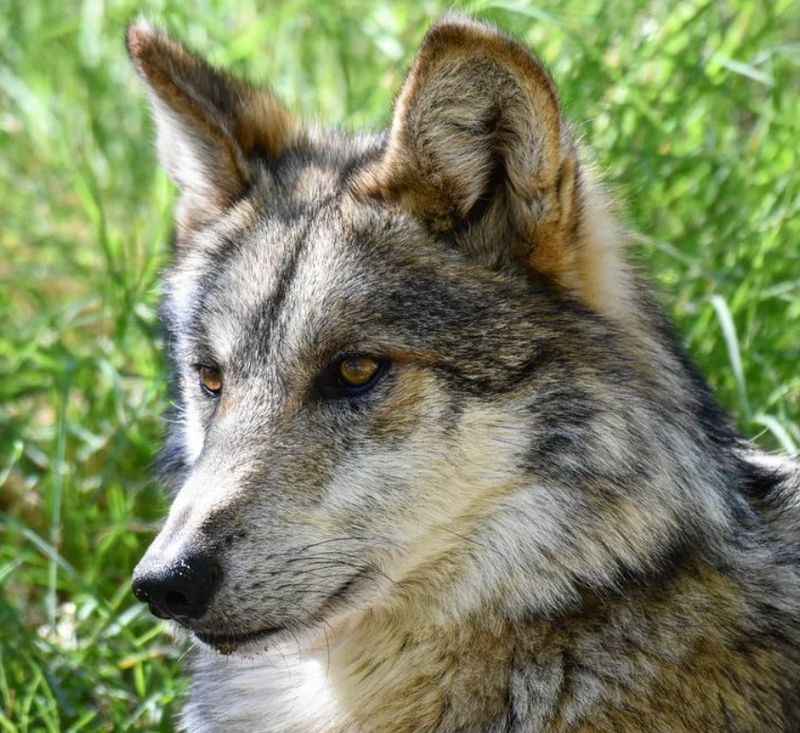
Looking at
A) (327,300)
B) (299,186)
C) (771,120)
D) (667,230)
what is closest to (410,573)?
(327,300)

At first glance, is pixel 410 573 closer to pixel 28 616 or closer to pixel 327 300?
pixel 327 300

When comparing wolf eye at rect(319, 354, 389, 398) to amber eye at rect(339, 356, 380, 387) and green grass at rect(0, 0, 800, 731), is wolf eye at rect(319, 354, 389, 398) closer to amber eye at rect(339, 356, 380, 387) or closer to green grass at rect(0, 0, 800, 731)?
amber eye at rect(339, 356, 380, 387)

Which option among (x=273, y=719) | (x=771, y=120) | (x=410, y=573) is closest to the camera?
(x=410, y=573)

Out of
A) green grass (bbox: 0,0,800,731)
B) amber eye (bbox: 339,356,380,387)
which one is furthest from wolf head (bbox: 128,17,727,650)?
green grass (bbox: 0,0,800,731)

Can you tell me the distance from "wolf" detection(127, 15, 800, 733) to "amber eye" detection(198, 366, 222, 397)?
12 cm

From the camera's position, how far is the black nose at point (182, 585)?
3.13 m

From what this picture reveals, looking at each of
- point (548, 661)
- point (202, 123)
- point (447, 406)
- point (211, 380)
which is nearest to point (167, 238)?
point (202, 123)

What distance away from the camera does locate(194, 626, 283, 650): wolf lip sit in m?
3.30

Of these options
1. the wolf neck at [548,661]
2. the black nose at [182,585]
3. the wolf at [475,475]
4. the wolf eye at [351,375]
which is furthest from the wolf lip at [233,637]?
the wolf eye at [351,375]

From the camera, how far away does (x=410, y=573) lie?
136 inches

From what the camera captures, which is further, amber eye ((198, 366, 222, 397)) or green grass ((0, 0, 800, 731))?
green grass ((0, 0, 800, 731))

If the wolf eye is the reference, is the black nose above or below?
below

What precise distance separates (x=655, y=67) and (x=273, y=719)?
3.56 metres

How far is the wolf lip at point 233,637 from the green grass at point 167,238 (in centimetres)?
124
